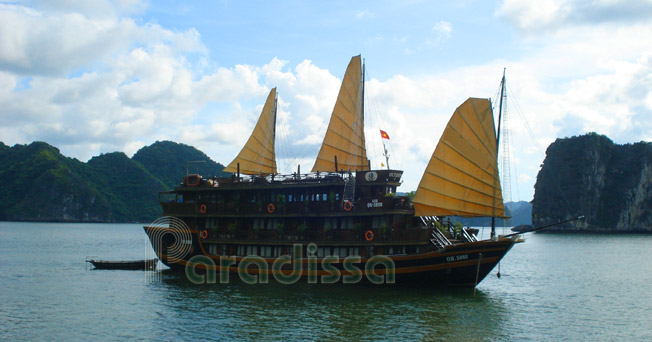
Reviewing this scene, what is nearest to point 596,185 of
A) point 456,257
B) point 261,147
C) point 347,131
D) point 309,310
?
point 261,147

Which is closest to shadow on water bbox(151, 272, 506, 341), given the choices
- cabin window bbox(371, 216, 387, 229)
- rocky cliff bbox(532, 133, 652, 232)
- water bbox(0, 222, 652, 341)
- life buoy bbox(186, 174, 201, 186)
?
water bbox(0, 222, 652, 341)

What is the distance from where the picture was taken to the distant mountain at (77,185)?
13925 centimetres

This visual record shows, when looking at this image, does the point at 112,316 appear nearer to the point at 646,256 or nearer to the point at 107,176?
the point at 646,256

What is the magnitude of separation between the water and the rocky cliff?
104m

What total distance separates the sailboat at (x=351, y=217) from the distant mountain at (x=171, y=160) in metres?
138

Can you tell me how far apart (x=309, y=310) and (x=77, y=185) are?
138 m

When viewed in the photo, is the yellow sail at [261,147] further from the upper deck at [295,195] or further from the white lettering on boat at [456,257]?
the white lettering on boat at [456,257]

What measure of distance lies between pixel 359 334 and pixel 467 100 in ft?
42.9

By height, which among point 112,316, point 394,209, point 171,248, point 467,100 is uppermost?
point 467,100

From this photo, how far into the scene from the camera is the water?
18531 mm

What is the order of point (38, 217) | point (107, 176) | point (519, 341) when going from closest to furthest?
point (519, 341)
point (38, 217)
point (107, 176)

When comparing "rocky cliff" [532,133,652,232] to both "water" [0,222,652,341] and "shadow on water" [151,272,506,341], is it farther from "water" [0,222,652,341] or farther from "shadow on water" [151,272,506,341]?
"shadow on water" [151,272,506,341]

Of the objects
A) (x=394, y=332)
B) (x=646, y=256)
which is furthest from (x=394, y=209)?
(x=646, y=256)

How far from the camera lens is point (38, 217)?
139 m
